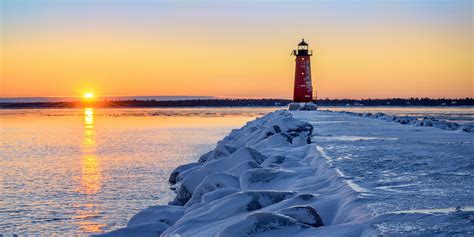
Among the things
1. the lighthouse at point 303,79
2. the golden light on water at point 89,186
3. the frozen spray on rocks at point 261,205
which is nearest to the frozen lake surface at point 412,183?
the frozen spray on rocks at point 261,205

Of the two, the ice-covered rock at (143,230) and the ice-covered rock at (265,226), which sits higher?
the ice-covered rock at (265,226)

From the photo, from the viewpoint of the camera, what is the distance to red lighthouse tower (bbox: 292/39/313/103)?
3462 cm

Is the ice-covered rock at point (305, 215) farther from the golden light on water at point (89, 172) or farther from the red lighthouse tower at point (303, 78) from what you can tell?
the red lighthouse tower at point (303, 78)

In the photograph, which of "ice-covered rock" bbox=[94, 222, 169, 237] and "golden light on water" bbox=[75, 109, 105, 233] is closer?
"ice-covered rock" bbox=[94, 222, 169, 237]

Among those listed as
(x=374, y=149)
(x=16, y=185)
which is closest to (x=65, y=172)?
(x=16, y=185)

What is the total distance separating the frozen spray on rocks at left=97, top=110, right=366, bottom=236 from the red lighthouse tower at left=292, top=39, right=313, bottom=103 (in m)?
29.0

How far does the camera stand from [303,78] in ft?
114

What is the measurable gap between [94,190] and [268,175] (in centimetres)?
322

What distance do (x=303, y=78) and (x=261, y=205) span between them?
31.9 metres

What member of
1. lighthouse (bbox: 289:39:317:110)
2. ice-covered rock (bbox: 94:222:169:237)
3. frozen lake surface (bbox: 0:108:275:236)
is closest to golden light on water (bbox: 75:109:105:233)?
frozen lake surface (bbox: 0:108:275:236)

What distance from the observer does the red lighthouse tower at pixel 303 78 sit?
1363 inches

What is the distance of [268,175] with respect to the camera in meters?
4.29

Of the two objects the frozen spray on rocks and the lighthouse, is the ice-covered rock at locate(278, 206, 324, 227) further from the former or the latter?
the lighthouse

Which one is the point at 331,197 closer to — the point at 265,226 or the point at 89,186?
the point at 265,226
